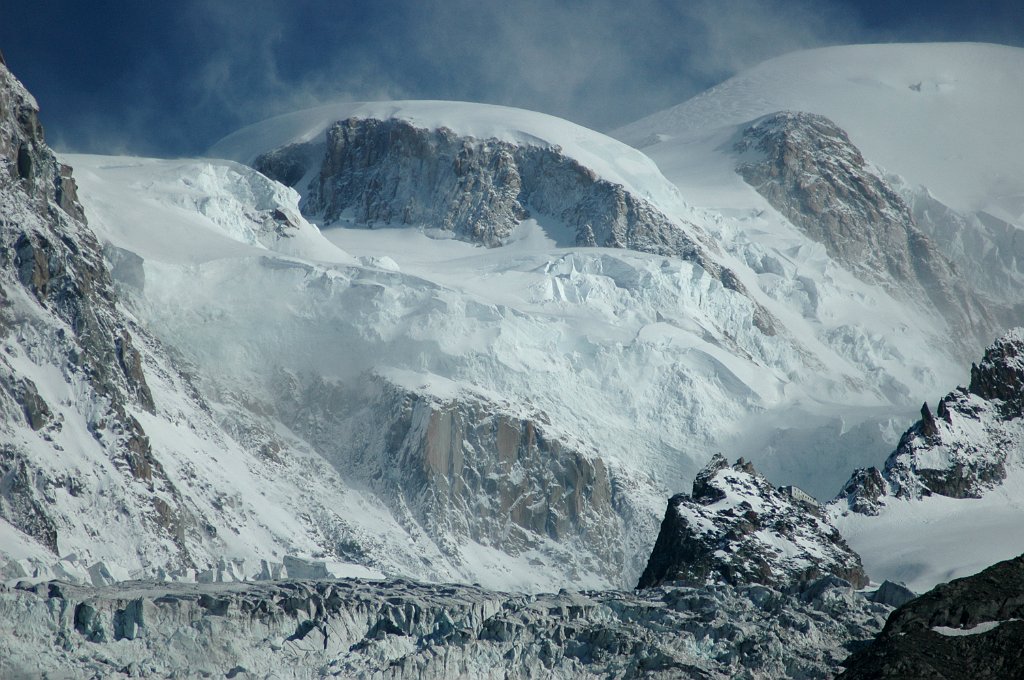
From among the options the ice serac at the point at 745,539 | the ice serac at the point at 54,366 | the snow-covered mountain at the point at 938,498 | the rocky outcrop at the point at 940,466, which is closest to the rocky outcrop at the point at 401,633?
the ice serac at the point at 745,539

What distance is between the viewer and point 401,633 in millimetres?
110750

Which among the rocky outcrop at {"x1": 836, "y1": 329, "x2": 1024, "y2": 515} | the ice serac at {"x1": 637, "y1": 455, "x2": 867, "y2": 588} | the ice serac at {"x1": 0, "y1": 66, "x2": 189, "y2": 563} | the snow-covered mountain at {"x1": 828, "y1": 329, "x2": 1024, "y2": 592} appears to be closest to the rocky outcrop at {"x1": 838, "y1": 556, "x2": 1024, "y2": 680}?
the ice serac at {"x1": 637, "y1": 455, "x2": 867, "y2": 588}

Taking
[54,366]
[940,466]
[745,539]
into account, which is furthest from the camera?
Result: [940,466]

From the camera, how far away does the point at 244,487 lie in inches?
7638

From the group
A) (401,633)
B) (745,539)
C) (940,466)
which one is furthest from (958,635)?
(940,466)

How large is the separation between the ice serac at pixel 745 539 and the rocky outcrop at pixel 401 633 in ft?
97.0

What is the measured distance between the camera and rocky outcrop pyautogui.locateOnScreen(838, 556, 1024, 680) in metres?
81.2

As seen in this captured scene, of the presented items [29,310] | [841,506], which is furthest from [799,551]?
[29,310]

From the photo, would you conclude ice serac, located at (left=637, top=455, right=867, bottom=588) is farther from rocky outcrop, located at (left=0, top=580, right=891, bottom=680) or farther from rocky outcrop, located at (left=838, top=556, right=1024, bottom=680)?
rocky outcrop, located at (left=838, top=556, right=1024, bottom=680)

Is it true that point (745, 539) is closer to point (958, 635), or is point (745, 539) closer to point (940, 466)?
point (940, 466)

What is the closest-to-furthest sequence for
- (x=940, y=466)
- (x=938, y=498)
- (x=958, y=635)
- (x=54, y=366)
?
(x=958, y=635) < (x=54, y=366) < (x=938, y=498) < (x=940, y=466)

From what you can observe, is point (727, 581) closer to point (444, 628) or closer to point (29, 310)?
point (444, 628)

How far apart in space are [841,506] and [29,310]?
87.4 meters

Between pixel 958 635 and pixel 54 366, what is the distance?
4570 inches
